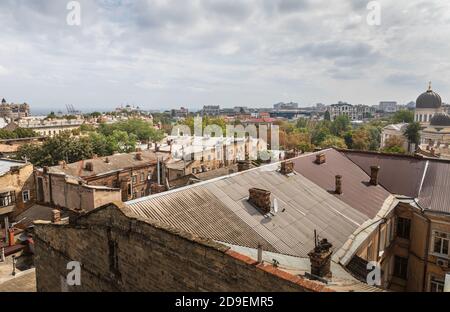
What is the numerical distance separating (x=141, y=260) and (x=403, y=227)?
17600mm

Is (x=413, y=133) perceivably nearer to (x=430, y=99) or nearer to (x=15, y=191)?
(x=430, y=99)

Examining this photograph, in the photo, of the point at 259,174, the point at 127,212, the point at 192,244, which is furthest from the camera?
the point at 259,174

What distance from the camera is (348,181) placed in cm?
2122

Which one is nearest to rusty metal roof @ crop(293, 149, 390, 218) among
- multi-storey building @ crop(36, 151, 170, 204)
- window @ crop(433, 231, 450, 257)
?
window @ crop(433, 231, 450, 257)

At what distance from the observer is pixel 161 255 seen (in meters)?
8.78

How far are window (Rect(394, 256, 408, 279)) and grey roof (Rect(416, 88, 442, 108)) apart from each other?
90.8 meters

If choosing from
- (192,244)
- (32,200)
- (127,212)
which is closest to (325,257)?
(192,244)

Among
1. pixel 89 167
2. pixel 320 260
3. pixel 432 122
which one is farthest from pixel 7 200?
pixel 432 122

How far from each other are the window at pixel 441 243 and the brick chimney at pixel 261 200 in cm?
1112

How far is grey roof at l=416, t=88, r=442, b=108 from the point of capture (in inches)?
3642

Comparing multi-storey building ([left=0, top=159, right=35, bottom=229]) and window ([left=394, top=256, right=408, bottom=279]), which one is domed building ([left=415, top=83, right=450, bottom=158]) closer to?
window ([left=394, top=256, right=408, bottom=279])
